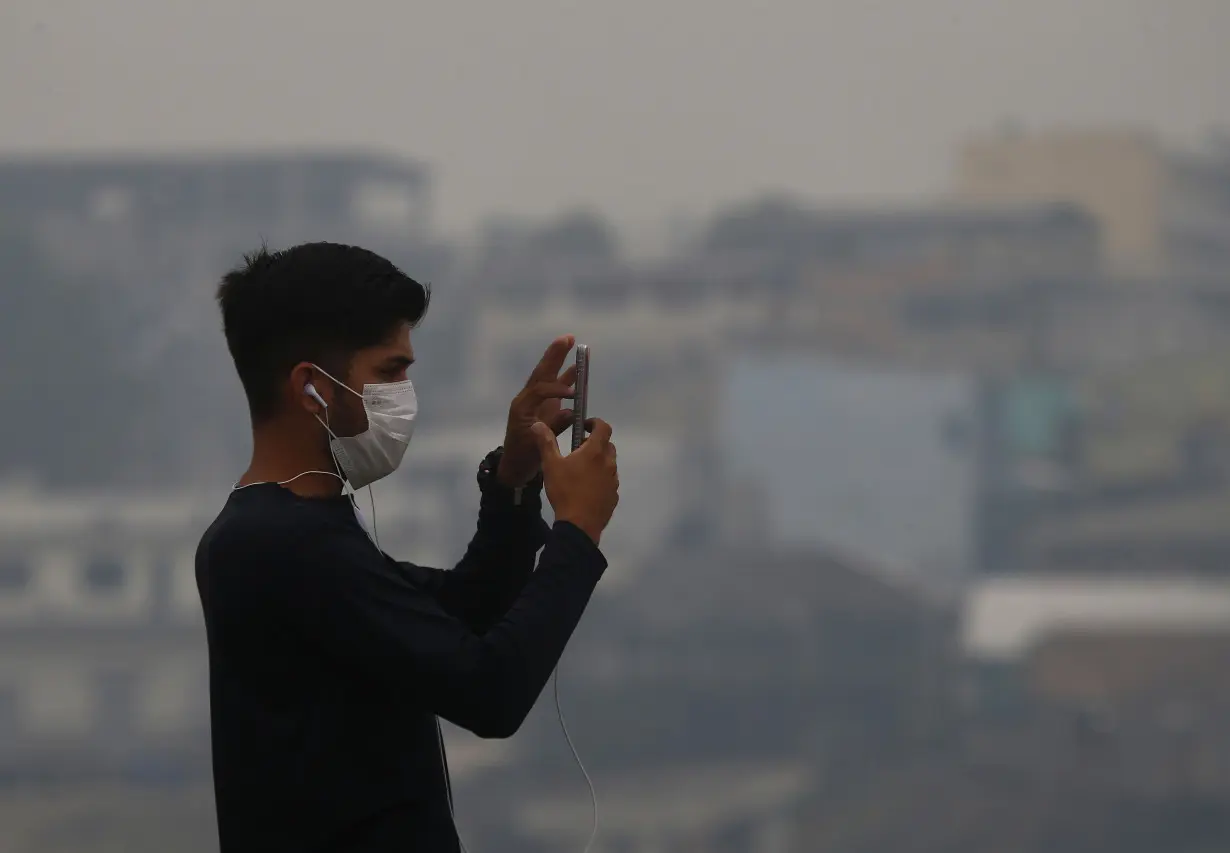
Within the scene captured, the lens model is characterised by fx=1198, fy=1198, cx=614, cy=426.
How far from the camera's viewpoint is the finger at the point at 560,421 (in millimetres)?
983

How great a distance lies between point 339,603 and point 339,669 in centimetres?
5

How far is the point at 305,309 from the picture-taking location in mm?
839

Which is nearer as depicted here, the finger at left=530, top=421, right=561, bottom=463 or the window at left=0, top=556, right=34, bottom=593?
the finger at left=530, top=421, right=561, bottom=463

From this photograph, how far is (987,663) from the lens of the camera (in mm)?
2225

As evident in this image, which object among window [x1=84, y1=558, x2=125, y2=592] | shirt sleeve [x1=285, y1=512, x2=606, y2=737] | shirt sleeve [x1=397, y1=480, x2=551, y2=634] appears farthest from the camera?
window [x1=84, y1=558, x2=125, y2=592]

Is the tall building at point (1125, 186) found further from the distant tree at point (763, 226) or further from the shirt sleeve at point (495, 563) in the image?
the shirt sleeve at point (495, 563)

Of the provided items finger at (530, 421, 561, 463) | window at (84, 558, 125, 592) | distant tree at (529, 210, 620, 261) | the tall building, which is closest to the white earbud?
finger at (530, 421, 561, 463)

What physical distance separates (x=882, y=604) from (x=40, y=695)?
1540 mm

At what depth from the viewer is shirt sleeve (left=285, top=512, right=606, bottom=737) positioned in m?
0.76

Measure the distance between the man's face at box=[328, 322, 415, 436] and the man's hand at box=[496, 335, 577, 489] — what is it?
0.11m

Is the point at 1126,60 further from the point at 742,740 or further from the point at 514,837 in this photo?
the point at 514,837

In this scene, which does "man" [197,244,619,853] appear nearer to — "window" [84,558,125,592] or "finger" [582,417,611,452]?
"finger" [582,417,611,452]

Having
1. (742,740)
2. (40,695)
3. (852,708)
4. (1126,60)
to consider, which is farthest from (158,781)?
(1126,60)

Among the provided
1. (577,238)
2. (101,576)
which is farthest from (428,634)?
(101,576)
